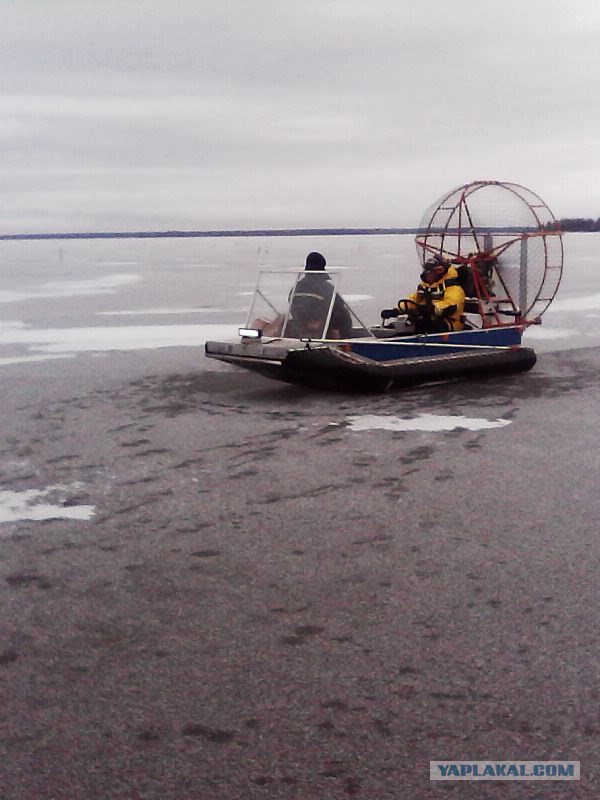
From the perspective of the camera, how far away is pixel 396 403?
25.8 feet

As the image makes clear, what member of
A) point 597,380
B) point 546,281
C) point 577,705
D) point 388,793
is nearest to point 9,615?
point 388,793

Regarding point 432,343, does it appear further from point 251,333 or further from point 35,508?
point 35,508

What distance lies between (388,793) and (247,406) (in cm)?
556

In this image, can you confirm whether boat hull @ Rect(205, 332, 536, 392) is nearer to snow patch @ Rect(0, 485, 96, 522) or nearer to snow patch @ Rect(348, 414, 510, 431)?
snow patch @ Rect(348, 414, 510, 431)

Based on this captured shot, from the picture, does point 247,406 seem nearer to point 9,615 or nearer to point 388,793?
point 9,615

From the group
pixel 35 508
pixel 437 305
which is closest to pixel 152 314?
pixel 437 305

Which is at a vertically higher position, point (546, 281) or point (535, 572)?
point (546, 281)

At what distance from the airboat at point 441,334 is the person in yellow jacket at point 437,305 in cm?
13

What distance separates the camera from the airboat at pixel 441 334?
7992 millimetres

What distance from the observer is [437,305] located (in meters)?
9.01

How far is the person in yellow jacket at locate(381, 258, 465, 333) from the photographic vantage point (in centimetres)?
909

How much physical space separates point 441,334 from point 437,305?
1.21 ft

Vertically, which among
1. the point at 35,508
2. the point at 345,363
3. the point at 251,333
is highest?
the point at 251,333

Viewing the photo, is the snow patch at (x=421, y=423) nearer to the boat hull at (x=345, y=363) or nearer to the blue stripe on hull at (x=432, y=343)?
the boat hull at (x=345, y=363)
